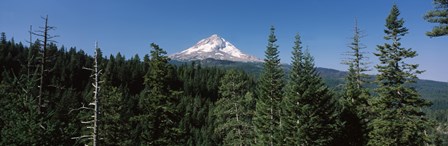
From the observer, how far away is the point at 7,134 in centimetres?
1480

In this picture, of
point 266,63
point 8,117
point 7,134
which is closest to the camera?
point 7,134

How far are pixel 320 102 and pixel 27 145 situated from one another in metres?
21.9

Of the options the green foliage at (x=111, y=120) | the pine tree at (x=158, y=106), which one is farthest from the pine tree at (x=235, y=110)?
the green foliage at (x=111, y=120)

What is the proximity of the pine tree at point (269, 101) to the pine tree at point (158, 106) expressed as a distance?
1232 cm

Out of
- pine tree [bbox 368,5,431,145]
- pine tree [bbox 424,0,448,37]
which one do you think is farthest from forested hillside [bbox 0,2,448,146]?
pine tree [bbox 424,0,448,37]

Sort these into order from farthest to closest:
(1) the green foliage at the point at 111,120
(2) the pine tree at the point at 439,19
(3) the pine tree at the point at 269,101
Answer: (3) the pine tree at the point at 269,101, (1) the green foliage at the point at 111,120, (2) the pine tree at the point at 439,19

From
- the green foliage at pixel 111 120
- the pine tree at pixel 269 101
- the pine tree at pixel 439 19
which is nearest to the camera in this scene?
the pine tree at pixel 439 19

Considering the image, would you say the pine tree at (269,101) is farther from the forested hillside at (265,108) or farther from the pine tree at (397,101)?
the pine tree at (397,101)

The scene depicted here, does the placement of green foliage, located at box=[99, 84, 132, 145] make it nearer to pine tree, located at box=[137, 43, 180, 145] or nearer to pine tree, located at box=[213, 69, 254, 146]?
pine tree, located at box=[137, 43, 180, 145]

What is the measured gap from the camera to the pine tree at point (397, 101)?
81.5 ft

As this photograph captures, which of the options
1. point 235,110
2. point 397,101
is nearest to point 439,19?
point 397,101

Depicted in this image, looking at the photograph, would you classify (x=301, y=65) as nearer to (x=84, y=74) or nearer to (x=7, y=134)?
(x=7, y=134)

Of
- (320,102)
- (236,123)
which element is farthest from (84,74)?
(320,102)

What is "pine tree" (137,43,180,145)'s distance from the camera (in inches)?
949
